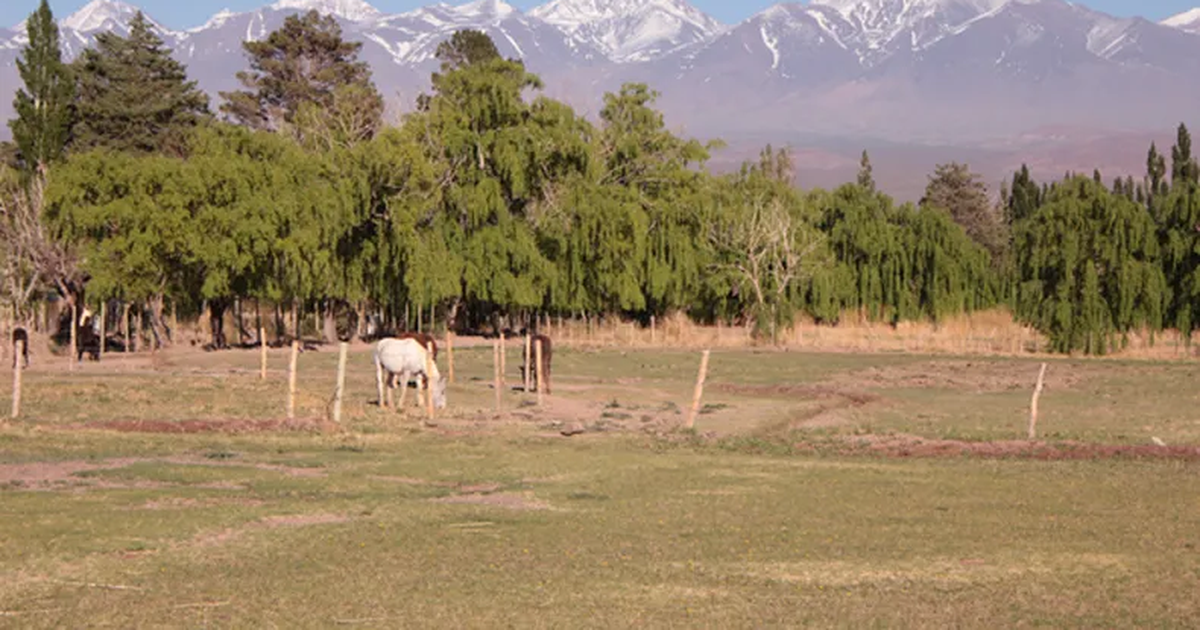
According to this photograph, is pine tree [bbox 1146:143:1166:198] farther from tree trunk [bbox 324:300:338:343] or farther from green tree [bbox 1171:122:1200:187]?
tree trunk [bbox 324:300:338:343]

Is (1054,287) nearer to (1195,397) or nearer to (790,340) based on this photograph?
(790,340)

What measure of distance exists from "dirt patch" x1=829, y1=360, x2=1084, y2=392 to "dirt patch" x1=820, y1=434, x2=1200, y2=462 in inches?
689

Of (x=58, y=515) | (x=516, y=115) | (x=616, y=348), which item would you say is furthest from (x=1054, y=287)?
(x=58, y=515)

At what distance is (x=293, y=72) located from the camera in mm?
99938

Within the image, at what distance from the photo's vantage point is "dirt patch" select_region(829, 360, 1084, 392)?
46562mm

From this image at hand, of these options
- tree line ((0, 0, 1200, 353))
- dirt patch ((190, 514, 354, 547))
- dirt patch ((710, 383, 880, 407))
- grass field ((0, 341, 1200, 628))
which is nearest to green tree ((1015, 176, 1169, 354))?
tree line ((0, 0, 1200, 353))

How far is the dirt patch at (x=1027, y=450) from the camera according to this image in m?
27.1

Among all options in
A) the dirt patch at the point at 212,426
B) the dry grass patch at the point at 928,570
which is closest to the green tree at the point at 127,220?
the dirt patch at the point at 212,426

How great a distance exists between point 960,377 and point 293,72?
64.6 m

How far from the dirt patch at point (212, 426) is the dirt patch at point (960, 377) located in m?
22.7

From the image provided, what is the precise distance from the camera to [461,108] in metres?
68.8

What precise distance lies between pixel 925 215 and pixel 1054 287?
16.4 meters

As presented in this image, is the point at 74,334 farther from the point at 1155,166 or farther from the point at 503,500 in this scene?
the point at 1155,166

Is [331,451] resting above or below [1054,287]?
below
